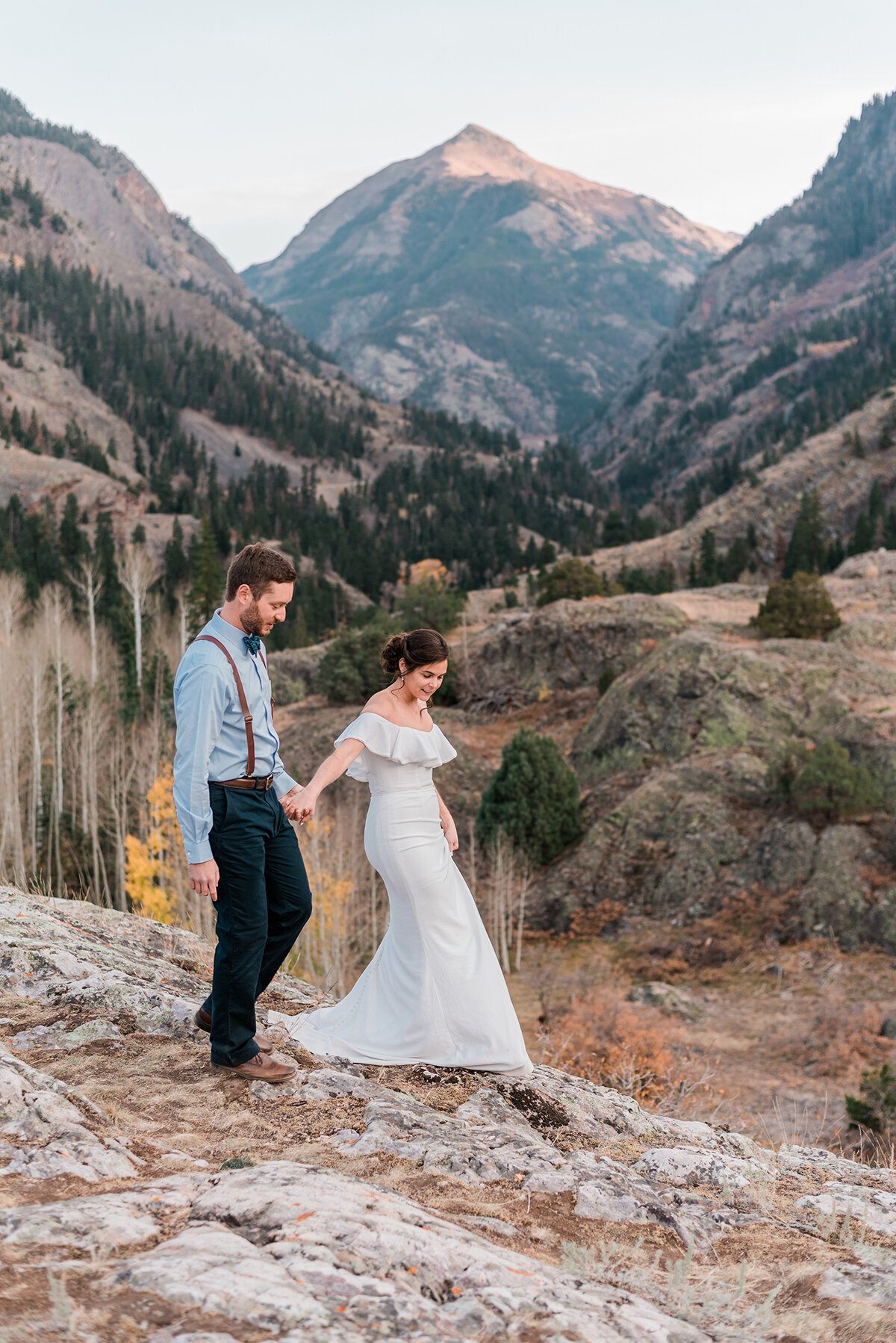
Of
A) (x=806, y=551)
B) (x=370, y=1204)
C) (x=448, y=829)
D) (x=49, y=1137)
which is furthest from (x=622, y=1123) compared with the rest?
(x=806, y=551)

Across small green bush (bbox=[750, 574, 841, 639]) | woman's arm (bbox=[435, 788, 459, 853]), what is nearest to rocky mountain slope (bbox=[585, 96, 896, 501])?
small green bush (bbox=[750, 574, 841, 639])

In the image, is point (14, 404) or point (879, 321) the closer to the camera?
point (14, 404)

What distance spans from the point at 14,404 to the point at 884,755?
114 m

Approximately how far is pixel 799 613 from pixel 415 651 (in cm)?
2433

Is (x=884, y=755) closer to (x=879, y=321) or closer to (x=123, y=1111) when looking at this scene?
(x=123, y=1111)

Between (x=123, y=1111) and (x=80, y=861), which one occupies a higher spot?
(x=123, y=1111)

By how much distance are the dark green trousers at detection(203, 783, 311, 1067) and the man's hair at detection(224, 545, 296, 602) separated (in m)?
0.95

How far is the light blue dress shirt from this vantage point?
415 centimetres

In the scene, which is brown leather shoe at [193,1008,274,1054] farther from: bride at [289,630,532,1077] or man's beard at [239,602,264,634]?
man's beard at [239,602,264,634]

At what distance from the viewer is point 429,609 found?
40.9 m

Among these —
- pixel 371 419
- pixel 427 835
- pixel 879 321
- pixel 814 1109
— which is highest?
pixel 879 321

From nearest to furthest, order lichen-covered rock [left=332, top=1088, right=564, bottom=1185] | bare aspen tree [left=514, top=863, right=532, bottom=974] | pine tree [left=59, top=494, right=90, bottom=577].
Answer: lichen-covered rock [left=332, top=1088, right=564, bottom=1185] < bare aspen tree [left=514, top=863, right=532, bottom=974] < pine tree [left=59, top=494, right=90, bottom=577]

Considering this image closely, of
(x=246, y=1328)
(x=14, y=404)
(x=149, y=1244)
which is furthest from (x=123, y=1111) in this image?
(x=14, y=404)

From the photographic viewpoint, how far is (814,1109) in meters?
12.6
